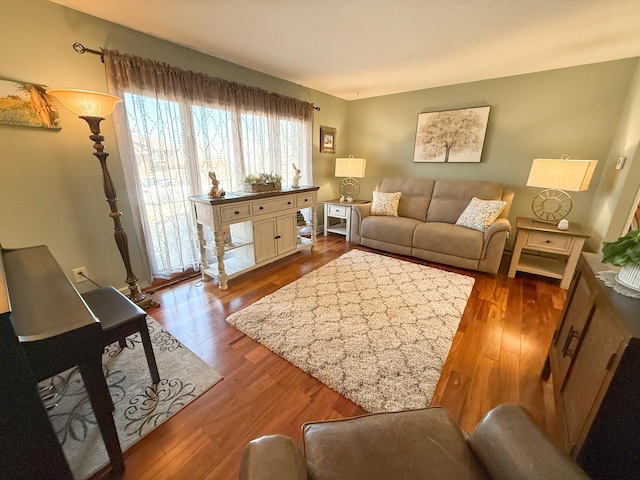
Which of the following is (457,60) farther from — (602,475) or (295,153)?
(602,475)

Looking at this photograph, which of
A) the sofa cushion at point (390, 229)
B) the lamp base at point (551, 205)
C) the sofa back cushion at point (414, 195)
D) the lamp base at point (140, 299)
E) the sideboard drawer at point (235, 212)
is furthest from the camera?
the sofa back cushion at point (414, 195)

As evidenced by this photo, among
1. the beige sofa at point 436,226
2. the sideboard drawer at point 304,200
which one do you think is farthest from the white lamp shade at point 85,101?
the beige sofa at point 436,226

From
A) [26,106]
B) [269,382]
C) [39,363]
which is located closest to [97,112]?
[26,106]

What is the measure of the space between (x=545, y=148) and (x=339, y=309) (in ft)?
10.6

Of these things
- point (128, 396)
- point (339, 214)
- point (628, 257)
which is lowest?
point (128, 396)

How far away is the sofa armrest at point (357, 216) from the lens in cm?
368

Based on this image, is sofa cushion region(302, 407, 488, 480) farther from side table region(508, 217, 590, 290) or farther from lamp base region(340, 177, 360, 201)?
lamp base region(340, 177, 360, 201)

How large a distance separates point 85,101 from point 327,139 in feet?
10.4

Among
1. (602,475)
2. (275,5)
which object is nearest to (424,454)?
(602,475)

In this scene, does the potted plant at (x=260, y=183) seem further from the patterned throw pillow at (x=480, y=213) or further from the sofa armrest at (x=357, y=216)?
the patterned throw pillow at (x=480, y=213)

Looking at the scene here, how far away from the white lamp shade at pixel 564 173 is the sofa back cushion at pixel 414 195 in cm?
123

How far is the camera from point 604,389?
2.60 ft

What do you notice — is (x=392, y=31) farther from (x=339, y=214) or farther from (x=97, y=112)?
(x=339, y=214)

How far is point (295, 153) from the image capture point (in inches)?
144
